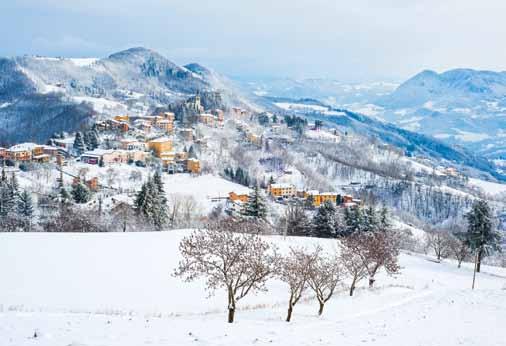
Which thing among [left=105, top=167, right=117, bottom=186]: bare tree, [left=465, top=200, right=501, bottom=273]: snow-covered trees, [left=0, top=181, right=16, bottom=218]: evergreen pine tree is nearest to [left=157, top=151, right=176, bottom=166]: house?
[left=105, top=167, right=117, bottom=186]: bare tree

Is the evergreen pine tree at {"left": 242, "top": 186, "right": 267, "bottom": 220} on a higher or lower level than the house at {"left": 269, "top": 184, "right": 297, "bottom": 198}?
higher

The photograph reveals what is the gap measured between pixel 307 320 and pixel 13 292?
53.8 ft

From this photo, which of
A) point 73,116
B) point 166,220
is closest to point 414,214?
point 166,220

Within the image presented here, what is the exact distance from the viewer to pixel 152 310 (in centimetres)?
2317

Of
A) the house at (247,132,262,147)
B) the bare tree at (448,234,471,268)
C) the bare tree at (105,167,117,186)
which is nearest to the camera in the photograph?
the bare tree at (448,234,471,268)

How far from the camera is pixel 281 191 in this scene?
104875 mm

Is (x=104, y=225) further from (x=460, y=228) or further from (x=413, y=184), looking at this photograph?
(x=413, y=184)

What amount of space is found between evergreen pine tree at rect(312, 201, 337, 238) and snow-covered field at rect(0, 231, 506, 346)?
12286 mm

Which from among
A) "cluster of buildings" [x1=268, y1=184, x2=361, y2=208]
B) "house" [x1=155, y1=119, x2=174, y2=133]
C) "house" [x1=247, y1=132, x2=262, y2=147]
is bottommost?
"cluster of buildings" [x1=268, y1=184, x2=361, y2=208]

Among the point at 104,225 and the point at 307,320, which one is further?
the point at 104,225

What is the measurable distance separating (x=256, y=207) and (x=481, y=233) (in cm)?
2573

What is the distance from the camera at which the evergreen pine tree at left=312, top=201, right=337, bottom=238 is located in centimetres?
5772

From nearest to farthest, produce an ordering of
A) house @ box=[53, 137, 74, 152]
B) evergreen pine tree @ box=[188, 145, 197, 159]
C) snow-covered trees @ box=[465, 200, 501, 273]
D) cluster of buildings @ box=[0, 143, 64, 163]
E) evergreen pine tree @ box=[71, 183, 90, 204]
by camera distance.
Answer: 1. snow-covered trees @ box=[465, 200, 501, 273]
2. evergreen pine tree @ box=[71, 183, 90, 204]
3. cluster of buildings @ box=[0, 143, 64, 163]
4. evergreen pine tree @ box=[188, 145, 197, 159]
5. house @ box=[53, 137, 74, 152]

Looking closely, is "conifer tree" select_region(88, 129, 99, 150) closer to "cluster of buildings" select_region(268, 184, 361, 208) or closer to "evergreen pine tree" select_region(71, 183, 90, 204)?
"evergreen pine tree" select_region(71, 183, 90, 204)
